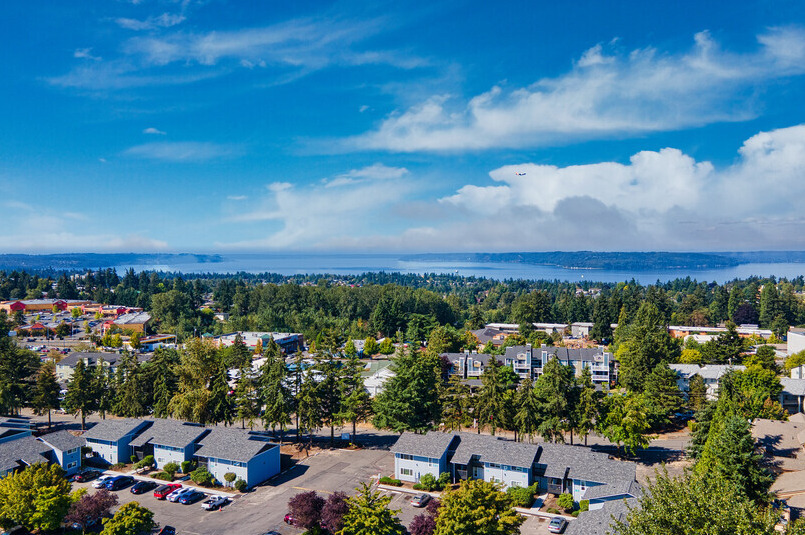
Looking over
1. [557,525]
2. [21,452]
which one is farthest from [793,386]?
[21,452]

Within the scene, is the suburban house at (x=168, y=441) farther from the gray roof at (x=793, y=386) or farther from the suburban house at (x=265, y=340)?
the gray roof at (x=793, y=386)

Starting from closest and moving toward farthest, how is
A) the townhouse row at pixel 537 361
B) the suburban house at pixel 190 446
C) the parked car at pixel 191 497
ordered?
the parked car at pixel 191 497 → the suburban house at pixel 190 446 → the townhouse row at pixel 537 361

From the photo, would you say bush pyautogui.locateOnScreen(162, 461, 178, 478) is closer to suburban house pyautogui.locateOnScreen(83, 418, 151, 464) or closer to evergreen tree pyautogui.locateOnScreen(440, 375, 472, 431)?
suburban house pyautogui.locateOnScreen(83, 418, 151, 464)

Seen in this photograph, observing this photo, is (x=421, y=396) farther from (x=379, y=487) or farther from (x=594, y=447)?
(x=594, y=447)

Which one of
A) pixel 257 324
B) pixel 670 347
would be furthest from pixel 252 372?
pixel 257 324

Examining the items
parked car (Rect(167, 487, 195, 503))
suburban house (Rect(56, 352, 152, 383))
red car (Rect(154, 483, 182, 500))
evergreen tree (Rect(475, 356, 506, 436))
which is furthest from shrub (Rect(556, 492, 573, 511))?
suburban house (Rect(56, 352, 152, 383))

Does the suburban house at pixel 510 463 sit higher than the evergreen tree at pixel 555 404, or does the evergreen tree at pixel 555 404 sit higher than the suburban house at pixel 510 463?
the evergreen tree at pixel 555 404

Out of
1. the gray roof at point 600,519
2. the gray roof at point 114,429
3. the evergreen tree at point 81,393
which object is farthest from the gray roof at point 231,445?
the gray roof at point 600,519
